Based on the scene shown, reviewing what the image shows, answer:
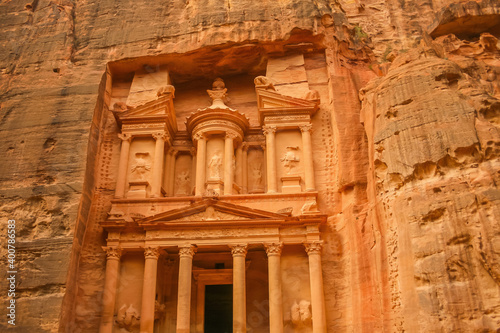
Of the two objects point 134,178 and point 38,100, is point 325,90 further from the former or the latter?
point 38,100

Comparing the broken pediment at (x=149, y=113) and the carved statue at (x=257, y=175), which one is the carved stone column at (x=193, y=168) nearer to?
the broken pediment at (x=149, y=113)

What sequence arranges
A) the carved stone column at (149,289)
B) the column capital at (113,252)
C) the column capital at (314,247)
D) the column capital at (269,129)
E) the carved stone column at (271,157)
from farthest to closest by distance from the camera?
the column capital at (269,129), the carved stone column at (271,157), the column capital at (113,252), the column capital at (314,247), the carved stone column at (149,289)

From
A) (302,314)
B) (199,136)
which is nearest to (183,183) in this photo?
(199,136)

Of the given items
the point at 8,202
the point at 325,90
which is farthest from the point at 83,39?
the point at 325,90

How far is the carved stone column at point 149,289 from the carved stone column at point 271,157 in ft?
11.8

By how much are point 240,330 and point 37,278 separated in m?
4.87

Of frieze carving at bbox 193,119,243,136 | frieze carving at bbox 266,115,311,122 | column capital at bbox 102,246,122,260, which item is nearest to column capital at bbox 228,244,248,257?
column capital at bbox 102,246,122,260

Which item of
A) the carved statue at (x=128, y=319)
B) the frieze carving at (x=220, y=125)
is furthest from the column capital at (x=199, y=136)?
the carved statue at (x=128, y=319)

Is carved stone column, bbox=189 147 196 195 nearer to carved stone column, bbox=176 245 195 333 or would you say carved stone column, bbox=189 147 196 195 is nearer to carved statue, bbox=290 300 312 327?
carved stone column, bbox=176 245 195 333

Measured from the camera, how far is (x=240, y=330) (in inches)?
430

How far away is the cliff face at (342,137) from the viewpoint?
8.64 metres

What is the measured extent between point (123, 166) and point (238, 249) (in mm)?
4442

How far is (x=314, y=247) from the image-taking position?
1174cm

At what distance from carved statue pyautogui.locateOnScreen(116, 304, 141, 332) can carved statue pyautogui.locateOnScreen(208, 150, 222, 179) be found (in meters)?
4.31
